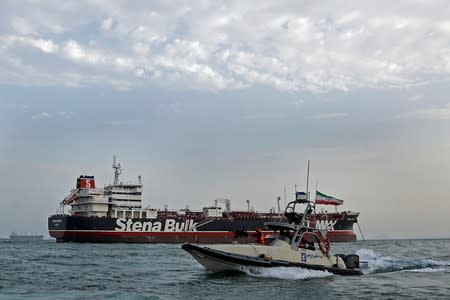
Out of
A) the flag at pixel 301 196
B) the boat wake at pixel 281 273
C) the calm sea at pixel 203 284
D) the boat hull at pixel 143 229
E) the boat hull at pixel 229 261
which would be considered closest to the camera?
the calm sea at pixel 203 284

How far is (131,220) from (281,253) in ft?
166

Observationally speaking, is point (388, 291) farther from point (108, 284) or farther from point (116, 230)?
point (116, 230)

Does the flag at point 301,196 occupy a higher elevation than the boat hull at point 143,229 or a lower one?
higher

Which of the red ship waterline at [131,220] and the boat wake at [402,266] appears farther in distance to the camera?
the red ship waterline at [131,220]

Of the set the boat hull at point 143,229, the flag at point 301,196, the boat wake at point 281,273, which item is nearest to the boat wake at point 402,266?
the flag at point 301,196

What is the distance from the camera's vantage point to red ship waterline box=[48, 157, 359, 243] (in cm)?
6831

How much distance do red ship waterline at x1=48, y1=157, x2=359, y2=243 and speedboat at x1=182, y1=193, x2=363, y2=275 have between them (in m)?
46.7

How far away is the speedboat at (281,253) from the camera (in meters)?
21.1

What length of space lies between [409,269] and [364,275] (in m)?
4.96

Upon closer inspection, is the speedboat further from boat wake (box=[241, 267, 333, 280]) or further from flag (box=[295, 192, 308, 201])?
flag (box=[295, 192, 308, 201])

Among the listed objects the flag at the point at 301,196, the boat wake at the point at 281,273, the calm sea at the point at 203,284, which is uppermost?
the flag at the point at 301,196

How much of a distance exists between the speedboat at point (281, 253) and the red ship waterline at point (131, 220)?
46668mm

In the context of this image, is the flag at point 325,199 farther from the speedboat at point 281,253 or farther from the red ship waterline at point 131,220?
the red ship waterline at point 131,220

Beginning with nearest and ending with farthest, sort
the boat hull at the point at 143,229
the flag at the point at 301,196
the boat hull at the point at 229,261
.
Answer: the boat hull at the point at 229,261
the flag at the point at 301,196
the boat hull at the point at 143,229
